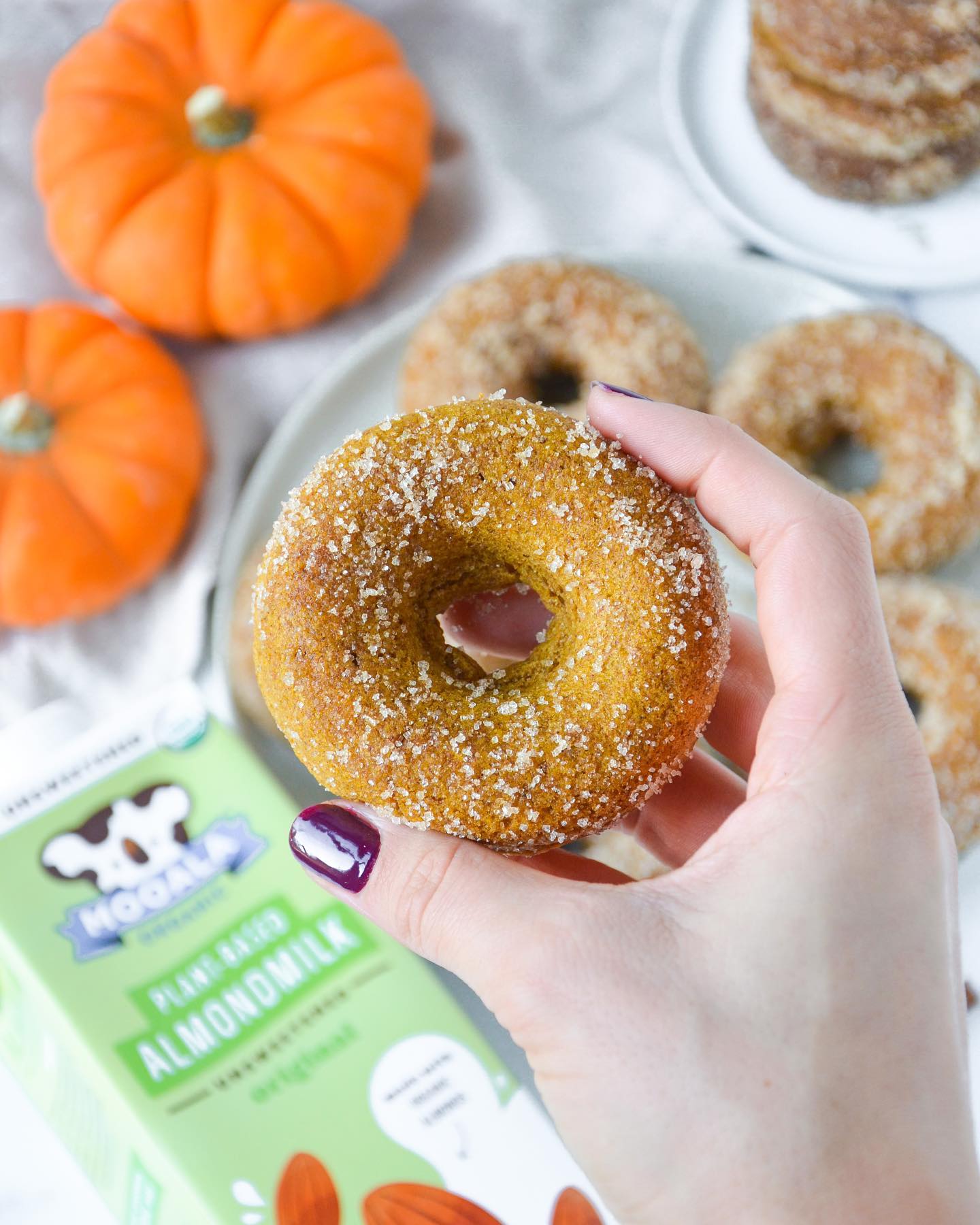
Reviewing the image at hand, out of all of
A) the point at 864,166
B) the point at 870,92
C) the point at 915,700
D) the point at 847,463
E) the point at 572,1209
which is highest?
the point at 870,92

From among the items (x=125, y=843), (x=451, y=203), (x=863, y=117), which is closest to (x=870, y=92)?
(x=863, y=117)

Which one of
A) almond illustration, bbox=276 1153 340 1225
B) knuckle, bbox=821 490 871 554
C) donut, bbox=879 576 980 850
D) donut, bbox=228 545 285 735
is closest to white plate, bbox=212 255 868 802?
donut, bbox=228 545 285 735

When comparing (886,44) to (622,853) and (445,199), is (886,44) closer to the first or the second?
(445,199)

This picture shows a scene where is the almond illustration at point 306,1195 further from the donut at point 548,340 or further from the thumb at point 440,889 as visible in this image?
the donut at point 548,340

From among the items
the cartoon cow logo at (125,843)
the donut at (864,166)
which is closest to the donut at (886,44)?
the donut at (864,166)

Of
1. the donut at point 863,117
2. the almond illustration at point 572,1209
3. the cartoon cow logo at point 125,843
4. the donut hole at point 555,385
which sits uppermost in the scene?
the donut at point 863,117

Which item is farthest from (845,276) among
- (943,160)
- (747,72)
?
(747,72)

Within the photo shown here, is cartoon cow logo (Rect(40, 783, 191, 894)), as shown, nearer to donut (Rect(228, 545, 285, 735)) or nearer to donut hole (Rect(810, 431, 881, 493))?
donut (Rect(228, 545, 285, 735))
